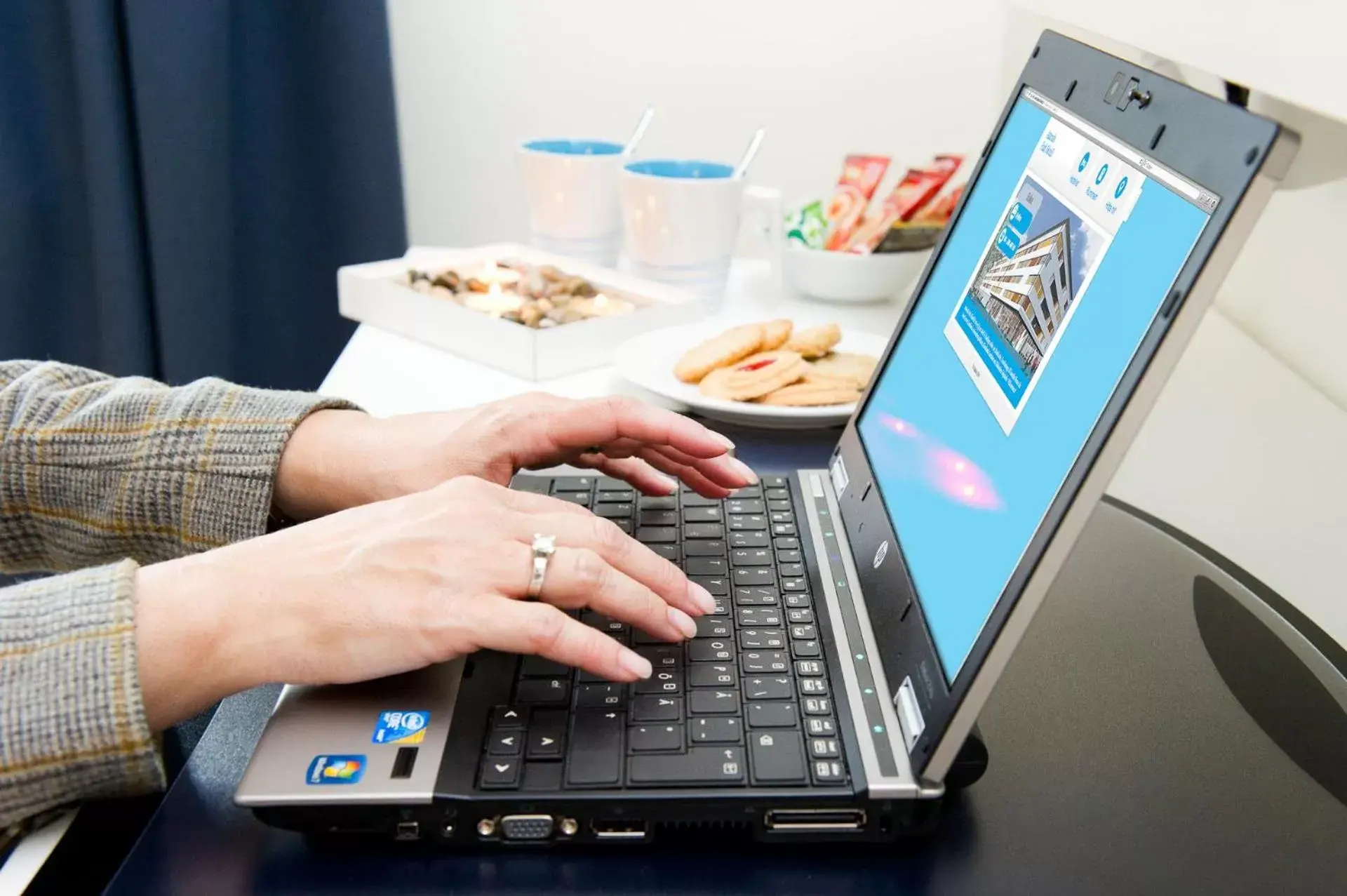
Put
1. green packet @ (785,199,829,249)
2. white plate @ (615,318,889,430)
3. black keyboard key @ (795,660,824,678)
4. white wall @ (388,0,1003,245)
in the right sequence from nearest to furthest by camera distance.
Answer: black keyboard key @ (795,660,824,678), white plate @ (615,318,889,430), green packet @ (785,199,829,249), white wall @ (388,0,1003,245)

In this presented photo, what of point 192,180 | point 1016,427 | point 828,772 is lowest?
point 192,180

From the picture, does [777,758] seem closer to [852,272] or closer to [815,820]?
[815,820]

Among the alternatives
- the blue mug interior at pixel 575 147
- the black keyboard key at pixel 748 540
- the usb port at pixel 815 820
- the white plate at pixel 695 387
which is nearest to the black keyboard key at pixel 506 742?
the usb port at pixel 815 820

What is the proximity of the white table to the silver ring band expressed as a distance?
1.35 ft

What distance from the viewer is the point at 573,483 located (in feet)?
2.31

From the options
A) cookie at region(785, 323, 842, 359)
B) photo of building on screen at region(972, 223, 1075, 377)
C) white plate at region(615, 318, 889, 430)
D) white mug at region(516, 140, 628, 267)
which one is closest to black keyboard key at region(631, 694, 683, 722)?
photo of building on screen at region(972, 223, 1075, 377)

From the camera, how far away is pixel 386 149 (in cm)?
146

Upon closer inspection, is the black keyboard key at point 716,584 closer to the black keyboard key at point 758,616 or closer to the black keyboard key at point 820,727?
the black keyboard key at point 758,616

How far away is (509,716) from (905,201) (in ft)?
2.70

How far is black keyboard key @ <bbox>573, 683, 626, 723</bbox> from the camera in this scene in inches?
18.3

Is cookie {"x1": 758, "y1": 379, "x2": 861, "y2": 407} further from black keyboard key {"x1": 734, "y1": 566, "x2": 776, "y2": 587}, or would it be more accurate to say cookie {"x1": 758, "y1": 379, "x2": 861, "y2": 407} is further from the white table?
black keyboard key {"x1": 734, "y1": 566, "x2": 776, "y2": 587}

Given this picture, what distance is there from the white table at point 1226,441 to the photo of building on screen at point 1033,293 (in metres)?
0.31

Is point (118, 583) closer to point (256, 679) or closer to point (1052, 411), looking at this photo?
point (256, 679)

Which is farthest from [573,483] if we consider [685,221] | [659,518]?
[685,221]
